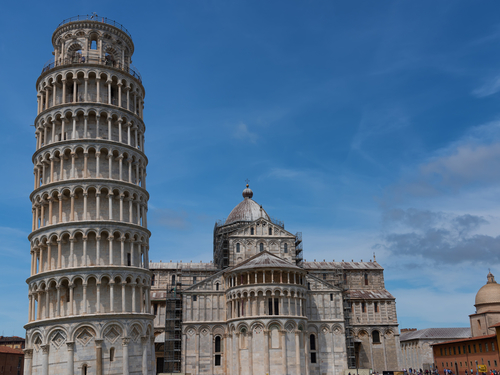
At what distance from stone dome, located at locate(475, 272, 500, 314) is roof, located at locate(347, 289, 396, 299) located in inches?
603

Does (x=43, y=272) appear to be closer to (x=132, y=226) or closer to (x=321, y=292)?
(x=132, y=226)

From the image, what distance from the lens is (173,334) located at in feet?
213

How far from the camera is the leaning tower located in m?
39.7

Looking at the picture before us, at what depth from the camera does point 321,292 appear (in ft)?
222

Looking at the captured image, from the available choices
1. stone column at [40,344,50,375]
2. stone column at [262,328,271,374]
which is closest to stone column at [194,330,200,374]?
stone column at [262,328,271,374]

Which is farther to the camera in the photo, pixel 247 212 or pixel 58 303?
pixel 247 212

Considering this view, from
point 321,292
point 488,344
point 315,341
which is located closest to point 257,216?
point 321,292

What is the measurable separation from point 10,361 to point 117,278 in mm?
47401

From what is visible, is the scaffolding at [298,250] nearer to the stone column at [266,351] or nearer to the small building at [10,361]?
the stone column at [266,351]

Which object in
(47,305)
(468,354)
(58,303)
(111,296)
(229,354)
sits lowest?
Result: (468,354)

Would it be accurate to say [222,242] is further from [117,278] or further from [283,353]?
[117,278]

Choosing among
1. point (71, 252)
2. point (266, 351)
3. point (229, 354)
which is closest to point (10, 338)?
point (229, 354)

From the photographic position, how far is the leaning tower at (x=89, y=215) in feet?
130

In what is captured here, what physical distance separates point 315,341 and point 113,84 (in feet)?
133
